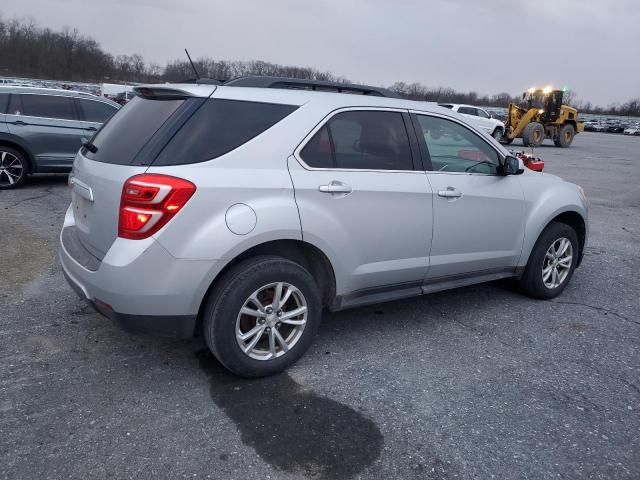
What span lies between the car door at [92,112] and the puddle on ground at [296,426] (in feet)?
24.6

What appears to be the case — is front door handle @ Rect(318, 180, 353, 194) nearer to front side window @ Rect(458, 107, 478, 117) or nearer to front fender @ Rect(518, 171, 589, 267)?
front fender @ Rect(518, 171, 589, 267)

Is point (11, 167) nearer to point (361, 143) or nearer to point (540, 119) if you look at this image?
point (361, 143)

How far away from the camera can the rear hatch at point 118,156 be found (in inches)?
115

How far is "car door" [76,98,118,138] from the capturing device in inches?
370

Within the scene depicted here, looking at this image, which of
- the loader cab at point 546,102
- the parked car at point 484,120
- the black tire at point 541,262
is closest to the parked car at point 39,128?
the black tire at point 541,262

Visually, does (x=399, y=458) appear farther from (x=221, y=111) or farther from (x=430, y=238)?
(x=221, y=111)

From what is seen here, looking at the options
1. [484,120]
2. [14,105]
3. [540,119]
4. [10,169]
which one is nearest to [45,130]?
[14,105]

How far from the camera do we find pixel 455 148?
13.8 feet

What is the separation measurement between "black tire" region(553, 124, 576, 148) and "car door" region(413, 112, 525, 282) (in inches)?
1004

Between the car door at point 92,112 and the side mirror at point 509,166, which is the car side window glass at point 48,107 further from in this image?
the side mirror at point 509,166

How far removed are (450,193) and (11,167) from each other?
7765 mm

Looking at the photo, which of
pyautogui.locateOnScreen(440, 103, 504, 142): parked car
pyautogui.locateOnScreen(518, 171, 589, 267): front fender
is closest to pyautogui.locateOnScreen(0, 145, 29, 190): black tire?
pyautogui.locateOnScreen(518, 171, 589, 267): front fender

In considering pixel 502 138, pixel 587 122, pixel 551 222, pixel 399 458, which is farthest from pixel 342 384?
pixel 587 122

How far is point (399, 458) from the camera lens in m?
2.60
